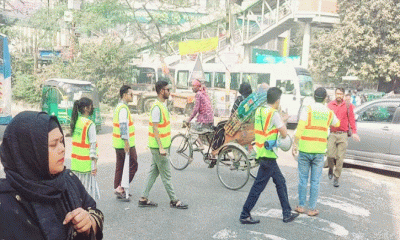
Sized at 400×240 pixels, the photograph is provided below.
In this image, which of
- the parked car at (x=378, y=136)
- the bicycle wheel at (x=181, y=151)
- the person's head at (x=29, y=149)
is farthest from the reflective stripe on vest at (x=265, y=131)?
the parked car at (x=378, y=136)

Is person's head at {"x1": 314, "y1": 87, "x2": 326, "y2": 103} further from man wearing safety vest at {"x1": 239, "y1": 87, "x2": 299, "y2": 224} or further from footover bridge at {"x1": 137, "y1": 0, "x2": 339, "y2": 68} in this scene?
footover bridge at {"x1": 137, "y1": 0, "x2": 339, "y2": 68}

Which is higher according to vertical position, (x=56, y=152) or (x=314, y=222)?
(x=56, y=152)

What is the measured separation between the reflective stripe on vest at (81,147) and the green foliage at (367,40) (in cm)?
2481

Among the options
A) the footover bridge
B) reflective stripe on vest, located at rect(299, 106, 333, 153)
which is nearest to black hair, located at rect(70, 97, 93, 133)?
reflective stripe on vest, located at rect(299, 106, 333, 153)

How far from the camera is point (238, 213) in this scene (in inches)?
215

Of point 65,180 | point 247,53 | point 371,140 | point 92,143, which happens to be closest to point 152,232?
point 92,143

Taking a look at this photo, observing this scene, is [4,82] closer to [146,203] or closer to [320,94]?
[146,203]

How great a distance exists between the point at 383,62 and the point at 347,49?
8.45ft

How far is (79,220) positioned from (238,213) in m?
4.05

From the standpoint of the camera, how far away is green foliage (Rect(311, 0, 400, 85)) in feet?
82.5

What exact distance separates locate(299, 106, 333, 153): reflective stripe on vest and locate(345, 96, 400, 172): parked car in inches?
133

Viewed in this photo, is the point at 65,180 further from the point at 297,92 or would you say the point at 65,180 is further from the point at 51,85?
the point at 297,92

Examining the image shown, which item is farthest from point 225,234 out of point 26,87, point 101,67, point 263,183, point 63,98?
point 26,87

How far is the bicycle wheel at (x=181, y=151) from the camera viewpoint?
26.6ft
